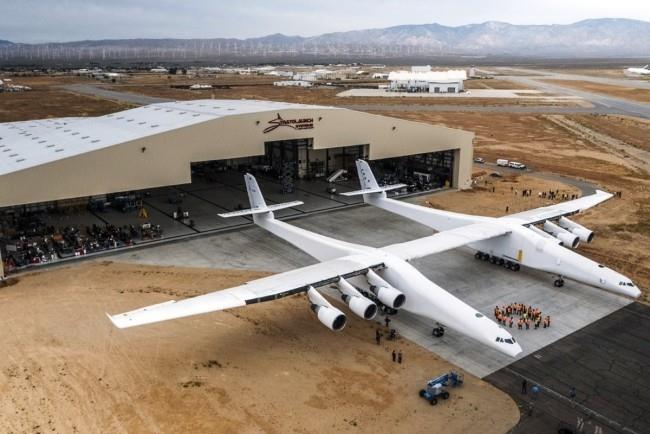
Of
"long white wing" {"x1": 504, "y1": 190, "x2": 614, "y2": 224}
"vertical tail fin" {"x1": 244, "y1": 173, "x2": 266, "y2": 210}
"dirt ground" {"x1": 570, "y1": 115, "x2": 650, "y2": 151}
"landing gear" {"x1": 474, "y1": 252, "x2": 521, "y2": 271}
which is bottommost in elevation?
"landing gear" {"x1": 474, "y1": 252, "x2": 521, "y2": 271}

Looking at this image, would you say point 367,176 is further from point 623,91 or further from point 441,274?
point 623,91

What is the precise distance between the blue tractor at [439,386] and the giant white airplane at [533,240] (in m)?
10.2

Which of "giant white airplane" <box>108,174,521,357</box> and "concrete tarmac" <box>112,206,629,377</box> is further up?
"giant white airplane" <box>108,174,521,357</box>

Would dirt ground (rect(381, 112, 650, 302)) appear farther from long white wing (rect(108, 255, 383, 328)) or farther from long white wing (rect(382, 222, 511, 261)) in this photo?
long white wing (rect(108, 255, 383, 328))

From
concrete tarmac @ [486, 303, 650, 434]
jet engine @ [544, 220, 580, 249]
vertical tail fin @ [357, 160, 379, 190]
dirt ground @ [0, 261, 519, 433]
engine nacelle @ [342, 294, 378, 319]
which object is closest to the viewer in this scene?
dirt ground @ [0, 261, 519, 433]

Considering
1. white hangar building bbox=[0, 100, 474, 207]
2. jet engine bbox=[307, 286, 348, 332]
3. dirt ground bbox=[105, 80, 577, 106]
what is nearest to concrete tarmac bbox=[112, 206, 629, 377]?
jet engine bbox=[307, 286, 348, 332]

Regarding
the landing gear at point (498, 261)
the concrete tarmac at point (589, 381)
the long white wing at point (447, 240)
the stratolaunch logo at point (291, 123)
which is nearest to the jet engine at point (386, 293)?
the long white wing at point (447, 240)

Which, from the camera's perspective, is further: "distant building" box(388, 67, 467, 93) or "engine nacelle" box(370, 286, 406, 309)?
"distant building" box(388, 67, 467, 93)

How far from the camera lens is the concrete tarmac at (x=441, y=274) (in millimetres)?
27500

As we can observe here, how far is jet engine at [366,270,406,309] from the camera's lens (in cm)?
2767

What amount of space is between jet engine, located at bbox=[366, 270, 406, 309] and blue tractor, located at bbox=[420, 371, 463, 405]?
16.3 feet

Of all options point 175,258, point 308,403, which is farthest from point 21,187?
point 308,403

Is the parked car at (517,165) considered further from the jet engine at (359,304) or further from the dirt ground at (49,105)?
the dirt ground at (49,105)

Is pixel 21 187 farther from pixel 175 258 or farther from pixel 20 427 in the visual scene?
pixel 20 427
